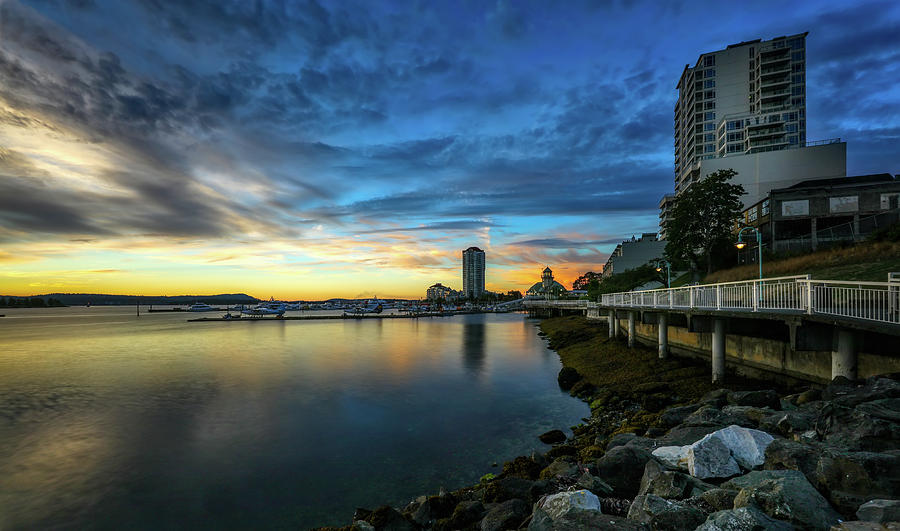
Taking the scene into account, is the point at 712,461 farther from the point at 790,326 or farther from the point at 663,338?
the point at 663,338

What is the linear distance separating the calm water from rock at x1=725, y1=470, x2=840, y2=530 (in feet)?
23.8

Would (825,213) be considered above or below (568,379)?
above

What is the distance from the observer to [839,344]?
457 inches

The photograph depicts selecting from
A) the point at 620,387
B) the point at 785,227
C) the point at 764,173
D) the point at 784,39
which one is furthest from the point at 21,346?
the point at 784,39

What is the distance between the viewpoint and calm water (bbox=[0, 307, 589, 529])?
420 inches

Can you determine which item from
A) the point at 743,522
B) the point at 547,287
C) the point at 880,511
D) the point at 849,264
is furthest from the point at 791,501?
the point at 547,287

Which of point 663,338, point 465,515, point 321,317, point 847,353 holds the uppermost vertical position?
point 847,353

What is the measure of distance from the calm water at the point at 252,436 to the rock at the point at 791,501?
7.25 meters

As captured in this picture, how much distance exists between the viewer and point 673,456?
835cm

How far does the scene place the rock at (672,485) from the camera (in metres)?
6.40

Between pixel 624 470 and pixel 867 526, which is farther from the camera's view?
pixel 624 470

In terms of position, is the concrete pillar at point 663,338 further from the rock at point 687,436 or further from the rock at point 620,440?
the rock at point 687,436

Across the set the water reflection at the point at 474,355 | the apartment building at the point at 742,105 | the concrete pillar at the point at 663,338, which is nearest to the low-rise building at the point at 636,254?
the apartment building at the point at 742,105

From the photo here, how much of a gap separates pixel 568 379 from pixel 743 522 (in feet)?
60.0
